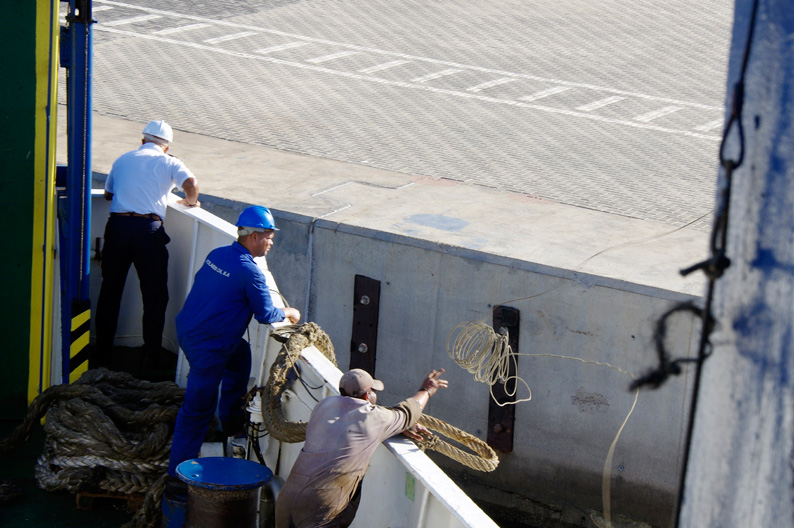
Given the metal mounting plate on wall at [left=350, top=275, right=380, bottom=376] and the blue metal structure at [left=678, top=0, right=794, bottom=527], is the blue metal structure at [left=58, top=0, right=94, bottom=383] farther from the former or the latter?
the blue metal structure at [left=678, top=0, right=794, bottom=527]

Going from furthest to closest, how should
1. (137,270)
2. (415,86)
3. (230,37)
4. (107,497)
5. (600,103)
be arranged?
(230,37)
(415,86)
(600,103)
(137,270)
(107,497)

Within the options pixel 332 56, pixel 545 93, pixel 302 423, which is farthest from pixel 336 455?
pixel 332 56

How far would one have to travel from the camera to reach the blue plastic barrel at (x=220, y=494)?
5148mm

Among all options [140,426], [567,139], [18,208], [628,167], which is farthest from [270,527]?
[567,139]

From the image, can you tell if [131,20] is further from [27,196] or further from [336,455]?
[336,455]

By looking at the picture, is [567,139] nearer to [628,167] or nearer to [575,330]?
[628,167]

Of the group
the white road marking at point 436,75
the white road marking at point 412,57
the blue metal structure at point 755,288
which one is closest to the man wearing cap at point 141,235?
the blue metal structure at point 755,288

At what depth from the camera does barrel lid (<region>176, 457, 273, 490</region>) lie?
5.16 meters

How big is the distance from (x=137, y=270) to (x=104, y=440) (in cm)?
160

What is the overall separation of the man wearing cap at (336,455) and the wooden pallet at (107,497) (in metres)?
1.58

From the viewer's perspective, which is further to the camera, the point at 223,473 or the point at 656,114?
the point at 656,114

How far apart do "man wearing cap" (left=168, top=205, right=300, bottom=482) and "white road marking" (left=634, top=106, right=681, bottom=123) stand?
354 inches

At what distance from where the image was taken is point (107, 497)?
6.02 meters

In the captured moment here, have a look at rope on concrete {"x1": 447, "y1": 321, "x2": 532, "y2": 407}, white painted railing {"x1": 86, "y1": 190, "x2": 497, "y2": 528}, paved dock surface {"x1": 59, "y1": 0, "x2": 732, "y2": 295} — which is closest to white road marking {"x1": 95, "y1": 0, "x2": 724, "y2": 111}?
paved dock surface {"x1": 59, "y1": 0, "x2": 732, "y2": 295}
